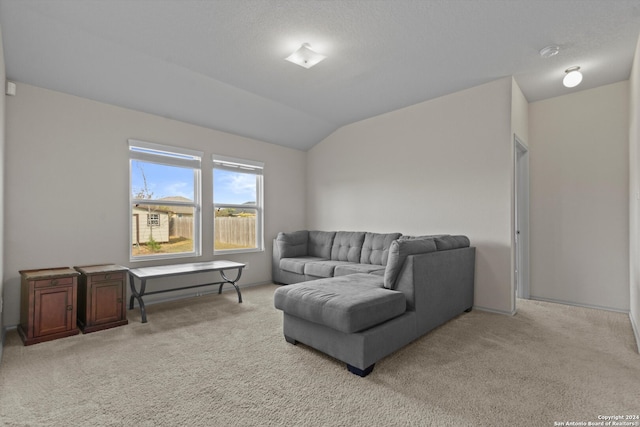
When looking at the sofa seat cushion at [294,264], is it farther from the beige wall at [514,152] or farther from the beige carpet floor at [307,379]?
the beige wall at [514,152]

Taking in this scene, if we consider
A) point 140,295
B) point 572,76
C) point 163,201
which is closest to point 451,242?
Answer: point 572,76

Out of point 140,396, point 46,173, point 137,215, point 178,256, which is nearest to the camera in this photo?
point 140,396

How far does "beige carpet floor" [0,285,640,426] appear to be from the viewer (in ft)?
5.51

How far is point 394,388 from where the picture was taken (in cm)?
194

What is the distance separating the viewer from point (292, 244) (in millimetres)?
5137

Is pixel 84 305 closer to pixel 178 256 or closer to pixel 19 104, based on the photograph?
pixel 178 256

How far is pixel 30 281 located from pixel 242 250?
261 centimetres

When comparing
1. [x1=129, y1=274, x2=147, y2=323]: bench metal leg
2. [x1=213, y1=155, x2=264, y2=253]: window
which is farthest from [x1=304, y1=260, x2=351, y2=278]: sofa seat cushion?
[x1=129, y1=274, x2=147, y2=323]: bench metal leg

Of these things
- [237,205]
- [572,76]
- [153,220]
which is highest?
[572,76]

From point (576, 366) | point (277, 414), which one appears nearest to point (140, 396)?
point (277, 414)

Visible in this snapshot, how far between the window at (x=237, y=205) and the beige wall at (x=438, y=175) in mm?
1253

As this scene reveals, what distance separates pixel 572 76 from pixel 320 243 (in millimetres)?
3840

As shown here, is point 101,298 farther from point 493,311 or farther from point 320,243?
point 493,311

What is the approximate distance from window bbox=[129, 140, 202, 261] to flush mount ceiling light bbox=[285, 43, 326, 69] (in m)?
2.15
